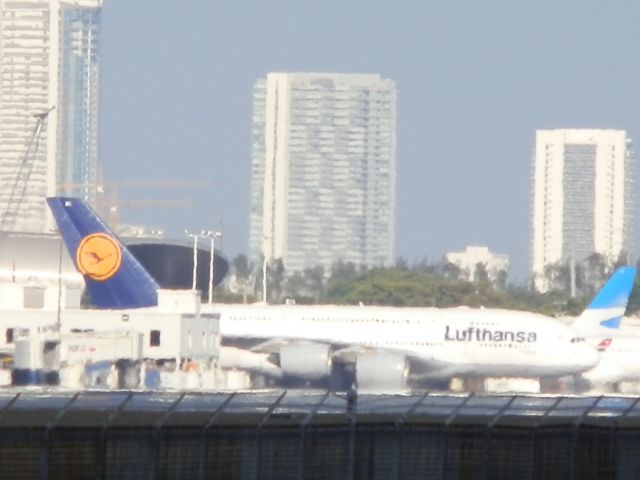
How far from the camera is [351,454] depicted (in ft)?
91.6

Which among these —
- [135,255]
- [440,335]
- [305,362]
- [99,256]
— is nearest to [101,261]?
[99,256]

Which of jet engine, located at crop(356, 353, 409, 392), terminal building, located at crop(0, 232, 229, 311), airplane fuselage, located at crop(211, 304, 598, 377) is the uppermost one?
terminal building, located at crop(0, 232, 229, 311)

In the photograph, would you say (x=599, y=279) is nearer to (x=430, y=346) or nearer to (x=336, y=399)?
(x=430, y=346)

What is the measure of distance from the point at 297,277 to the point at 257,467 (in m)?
167

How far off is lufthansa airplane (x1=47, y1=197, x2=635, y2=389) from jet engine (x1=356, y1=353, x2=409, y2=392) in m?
0.29

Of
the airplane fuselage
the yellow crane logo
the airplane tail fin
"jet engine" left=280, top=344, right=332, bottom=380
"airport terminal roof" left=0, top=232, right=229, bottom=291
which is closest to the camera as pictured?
"jet engine" left=280, top=344, right=332, bottom=380

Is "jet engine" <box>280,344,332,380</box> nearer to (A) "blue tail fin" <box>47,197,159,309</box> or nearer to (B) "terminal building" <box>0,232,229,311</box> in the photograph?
(A) "blue tail fin" <box>47,197,159,309</box>

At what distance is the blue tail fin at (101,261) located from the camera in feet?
246

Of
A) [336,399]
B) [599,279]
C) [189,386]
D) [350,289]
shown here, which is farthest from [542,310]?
[336,399]

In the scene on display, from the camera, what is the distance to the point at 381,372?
2820 inches

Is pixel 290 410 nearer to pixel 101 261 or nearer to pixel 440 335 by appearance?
pixel 101 261

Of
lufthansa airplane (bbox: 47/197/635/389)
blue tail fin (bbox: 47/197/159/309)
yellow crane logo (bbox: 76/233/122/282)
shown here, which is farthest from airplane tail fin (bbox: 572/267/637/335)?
yellow crane logo (bbox: 76/233/122/282)

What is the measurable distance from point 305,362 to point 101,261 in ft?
28.8

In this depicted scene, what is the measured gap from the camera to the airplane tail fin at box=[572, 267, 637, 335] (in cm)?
9138
